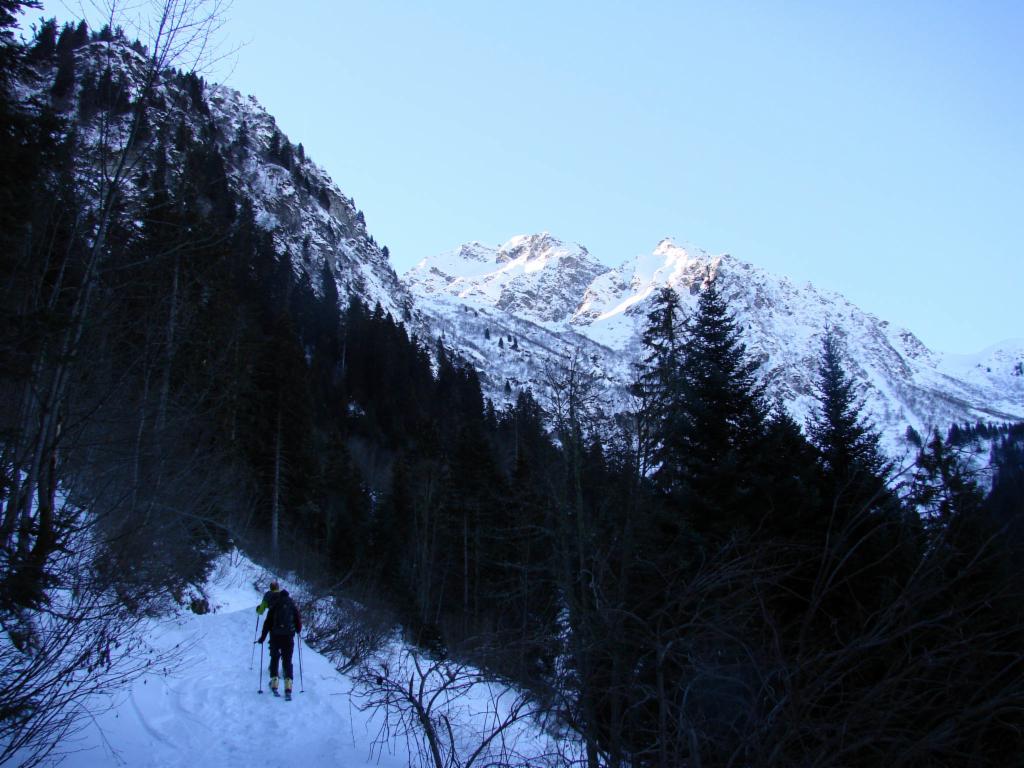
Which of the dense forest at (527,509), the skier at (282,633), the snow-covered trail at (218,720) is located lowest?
the snow-covered trail at (218,720)

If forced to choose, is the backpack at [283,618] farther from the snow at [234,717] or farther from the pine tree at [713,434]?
the pine tree at [713,434]

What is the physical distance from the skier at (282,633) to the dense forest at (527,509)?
1.82 m

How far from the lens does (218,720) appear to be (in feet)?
26.4

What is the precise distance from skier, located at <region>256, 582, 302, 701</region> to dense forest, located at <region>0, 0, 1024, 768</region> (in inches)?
71.7

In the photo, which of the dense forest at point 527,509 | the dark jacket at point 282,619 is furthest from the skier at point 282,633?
the dense forest at point 527,509

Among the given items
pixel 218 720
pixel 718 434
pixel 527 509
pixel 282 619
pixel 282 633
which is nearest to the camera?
pixel 218 720

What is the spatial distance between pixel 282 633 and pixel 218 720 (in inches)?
58.2

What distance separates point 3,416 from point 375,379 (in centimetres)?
5211

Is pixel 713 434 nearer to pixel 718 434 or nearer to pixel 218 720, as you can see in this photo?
pixel 718 434

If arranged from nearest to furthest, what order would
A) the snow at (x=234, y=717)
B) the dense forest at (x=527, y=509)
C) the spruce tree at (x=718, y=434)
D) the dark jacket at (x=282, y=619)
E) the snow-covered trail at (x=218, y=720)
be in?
the dense forest at (x=527, y=509), the snow at (x=234, y=717), the snow-covered trail at (x=218, y=720), the dark jacket at (x=282, y=619), the spruce tree at (x=718, y=434)

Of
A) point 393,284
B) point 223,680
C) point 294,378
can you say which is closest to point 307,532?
point 294,378

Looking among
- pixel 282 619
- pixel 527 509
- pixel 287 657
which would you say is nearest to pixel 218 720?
pixel 287 657

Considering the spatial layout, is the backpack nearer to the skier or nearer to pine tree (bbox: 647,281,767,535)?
the skier

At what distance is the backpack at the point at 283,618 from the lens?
938cm
